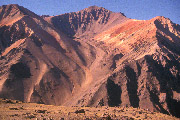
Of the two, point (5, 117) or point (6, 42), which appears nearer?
point (5, 117)

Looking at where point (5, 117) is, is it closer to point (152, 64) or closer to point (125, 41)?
point (152, 64)

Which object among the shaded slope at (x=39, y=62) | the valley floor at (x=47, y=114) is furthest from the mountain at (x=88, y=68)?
the valley floor at (x=47, y=114)

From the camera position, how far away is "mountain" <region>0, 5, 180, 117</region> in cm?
4403

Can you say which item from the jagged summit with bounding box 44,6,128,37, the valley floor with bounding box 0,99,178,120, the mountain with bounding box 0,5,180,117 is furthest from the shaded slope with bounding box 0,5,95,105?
the jagged summit with bounding box 44,6,128,37

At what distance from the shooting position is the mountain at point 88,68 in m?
44.0

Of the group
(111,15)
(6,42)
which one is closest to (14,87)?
(6,42)

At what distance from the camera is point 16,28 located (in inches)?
2657

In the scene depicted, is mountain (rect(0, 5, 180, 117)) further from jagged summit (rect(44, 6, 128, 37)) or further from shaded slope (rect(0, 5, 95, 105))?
jagged summit (rect(44, 6, 128, 37))

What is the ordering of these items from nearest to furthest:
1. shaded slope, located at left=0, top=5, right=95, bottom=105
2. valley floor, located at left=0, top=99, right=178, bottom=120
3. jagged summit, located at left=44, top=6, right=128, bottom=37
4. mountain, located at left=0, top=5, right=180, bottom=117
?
1. valley floor, located at left=0, top=99, right=178, bottom=120
2. mountain, located at left=0, top=5, right=180, bottom=117
3. shaded slope, located at left=0, top=5, right=95, bottom=105
4. jagged summit, located at left=44, top=6, right=128, bottom=37

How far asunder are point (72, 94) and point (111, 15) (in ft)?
316

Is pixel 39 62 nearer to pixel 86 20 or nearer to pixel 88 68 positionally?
pixel 88 68

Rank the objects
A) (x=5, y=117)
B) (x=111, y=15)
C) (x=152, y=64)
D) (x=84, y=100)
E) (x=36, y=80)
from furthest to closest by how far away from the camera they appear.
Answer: (x=111, y=15)
(x=36, y=80)
(x=152, y=64)
(x=84, y=100)
(x=5, y=117)

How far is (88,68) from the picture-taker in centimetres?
6300

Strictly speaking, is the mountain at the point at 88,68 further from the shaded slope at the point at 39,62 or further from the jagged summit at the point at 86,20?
the jagged summit at the point at 86,20
